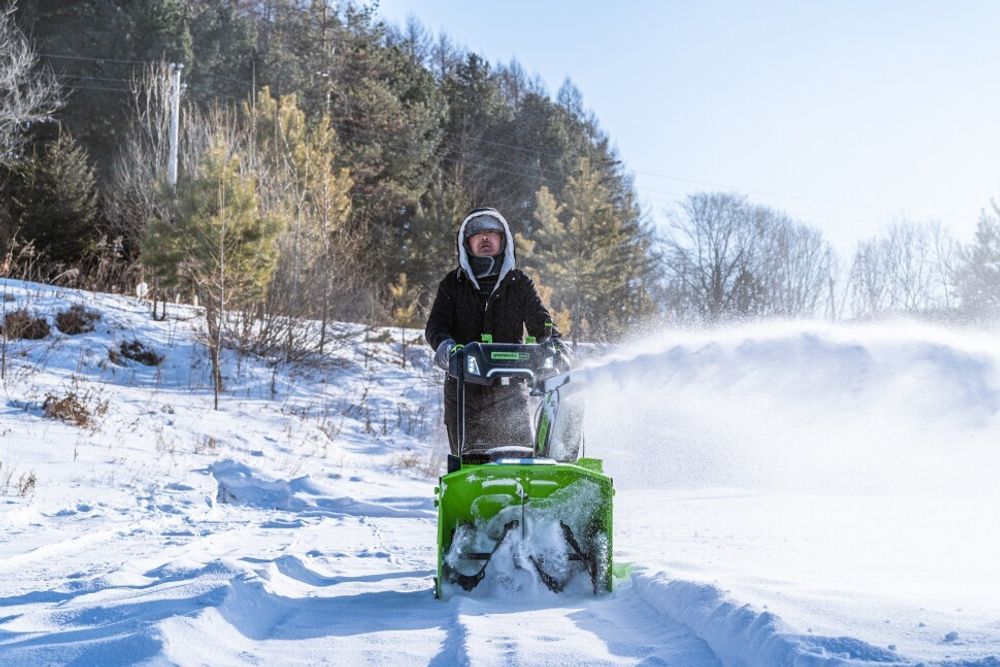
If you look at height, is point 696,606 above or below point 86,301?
below

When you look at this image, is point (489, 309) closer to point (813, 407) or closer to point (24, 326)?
point (813, 407)

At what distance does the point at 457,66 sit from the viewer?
187ft

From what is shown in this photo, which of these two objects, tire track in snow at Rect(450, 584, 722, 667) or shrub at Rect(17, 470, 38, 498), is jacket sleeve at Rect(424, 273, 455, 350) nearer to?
tire track in snow at Rect(450, 584, 722, 667)

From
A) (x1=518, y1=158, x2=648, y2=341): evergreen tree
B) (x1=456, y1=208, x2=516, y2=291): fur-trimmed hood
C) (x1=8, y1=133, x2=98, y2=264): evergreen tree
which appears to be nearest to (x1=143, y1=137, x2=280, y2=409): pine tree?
(x1=8, y1=133, x2=98, y2=264): evergreen tree

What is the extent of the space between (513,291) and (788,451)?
6225mm

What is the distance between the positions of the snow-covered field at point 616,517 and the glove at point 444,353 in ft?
4.01

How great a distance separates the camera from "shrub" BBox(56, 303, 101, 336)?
734 inches

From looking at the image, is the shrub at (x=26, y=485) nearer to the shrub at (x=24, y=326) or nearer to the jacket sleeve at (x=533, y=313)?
the jacket sleeve at (x=533, y=313)

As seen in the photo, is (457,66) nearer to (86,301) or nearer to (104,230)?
(104,230)

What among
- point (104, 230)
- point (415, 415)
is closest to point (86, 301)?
point (415, 415)

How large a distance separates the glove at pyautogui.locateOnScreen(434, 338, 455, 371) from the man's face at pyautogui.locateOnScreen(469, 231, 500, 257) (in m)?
0.85

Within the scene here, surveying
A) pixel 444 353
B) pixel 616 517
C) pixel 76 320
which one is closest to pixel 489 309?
pixel 444 353

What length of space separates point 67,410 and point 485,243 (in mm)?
8333

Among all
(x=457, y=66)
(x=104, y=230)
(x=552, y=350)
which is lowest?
(x=552, y=350)
